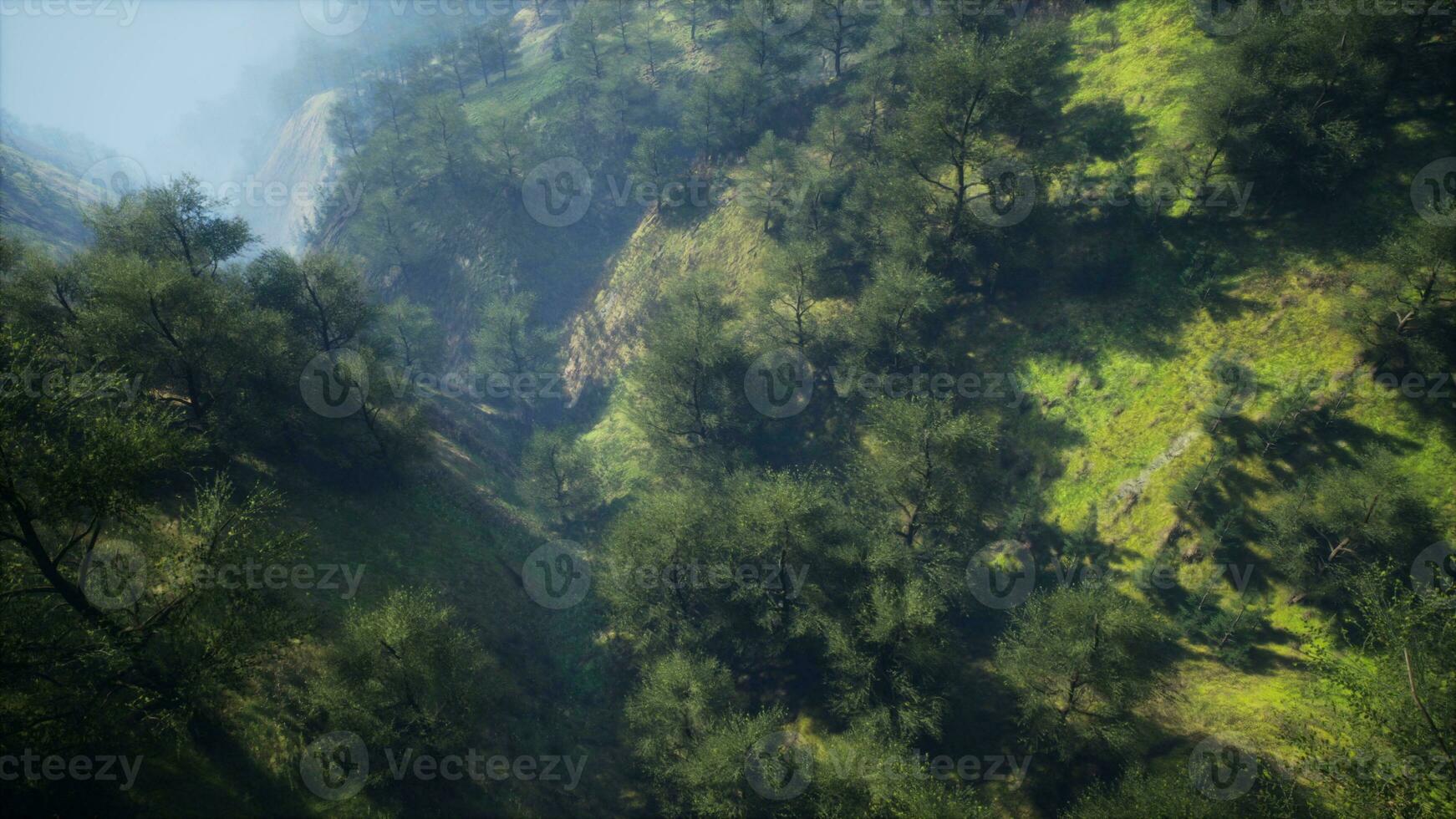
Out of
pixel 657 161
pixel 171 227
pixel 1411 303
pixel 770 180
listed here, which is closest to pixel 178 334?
pixel 171 227

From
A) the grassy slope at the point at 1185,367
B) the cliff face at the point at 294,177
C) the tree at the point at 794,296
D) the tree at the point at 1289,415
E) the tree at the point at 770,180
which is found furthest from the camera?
the cliff face at the point at 294,177

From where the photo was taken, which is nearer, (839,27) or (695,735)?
(695,735)

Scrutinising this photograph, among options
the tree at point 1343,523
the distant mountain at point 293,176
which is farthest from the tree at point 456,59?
the tree at point 1343,523

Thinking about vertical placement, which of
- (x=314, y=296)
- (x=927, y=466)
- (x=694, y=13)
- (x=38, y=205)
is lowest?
(x=927, y=466)

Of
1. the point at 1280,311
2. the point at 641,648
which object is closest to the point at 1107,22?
the point at 1280,311

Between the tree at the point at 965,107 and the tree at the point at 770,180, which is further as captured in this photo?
the tree at the point at 770,180

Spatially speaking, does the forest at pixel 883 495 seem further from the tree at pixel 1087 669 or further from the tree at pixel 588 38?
the tree at pixel 588 38

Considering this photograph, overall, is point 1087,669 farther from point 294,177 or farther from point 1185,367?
point 294,177

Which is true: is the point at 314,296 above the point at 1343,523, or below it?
above
